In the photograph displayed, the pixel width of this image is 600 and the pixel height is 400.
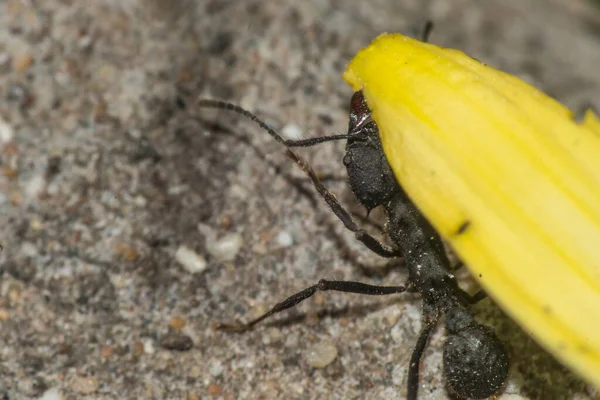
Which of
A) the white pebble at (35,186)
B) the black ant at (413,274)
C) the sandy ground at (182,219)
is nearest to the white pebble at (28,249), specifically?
the sandy ground at (182,219)

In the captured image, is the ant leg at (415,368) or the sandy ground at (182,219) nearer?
the ant leg at (415,368)

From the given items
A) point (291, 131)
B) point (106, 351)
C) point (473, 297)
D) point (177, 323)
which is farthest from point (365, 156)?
point (106, 351)

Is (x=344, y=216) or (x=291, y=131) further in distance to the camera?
(x=291, y=131)

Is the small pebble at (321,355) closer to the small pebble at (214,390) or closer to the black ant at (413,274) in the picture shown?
the black ant at (413,274)

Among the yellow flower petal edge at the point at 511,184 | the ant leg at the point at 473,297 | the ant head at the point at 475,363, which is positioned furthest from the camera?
the ant leg at the point at 473,297

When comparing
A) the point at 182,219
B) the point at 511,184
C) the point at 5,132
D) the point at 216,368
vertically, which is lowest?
the point at 511,184

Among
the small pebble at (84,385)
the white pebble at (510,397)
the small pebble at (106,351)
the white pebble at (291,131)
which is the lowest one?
the white pebble at (510,397)

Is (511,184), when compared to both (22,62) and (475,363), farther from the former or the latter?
(22,62)
